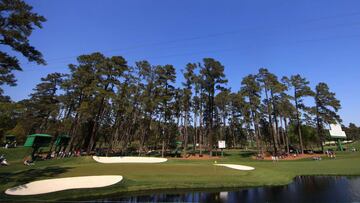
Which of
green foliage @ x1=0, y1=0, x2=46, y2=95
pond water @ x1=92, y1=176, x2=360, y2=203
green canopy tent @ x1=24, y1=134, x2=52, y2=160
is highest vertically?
green foliage @ x1=0, y1=0, x2=46, y2=95

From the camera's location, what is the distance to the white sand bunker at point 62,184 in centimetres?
1245

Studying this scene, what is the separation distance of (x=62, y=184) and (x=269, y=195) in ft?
42.7

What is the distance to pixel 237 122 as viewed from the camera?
68.6 m

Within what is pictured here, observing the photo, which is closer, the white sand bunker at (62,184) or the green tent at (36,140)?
the white sand bunker at (62,184)

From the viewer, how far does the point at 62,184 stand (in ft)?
45.4

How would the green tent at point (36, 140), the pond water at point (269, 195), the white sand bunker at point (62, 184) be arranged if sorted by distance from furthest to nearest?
the green tent at point (36, 140) < the white sand bunker at point (62, 184) < the pond water at point (269, 195)

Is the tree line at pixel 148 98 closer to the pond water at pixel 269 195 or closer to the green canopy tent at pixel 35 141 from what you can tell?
the green canopy tent at pixel 35 141

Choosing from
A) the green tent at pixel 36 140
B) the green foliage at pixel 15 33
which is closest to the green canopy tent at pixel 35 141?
the green tent at pixel 36 140

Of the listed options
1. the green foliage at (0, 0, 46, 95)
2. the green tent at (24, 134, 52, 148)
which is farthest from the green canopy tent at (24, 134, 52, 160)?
the green foliage at (0, 0, 46, 95)

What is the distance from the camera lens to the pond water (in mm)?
11875

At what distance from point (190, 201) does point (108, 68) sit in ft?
100

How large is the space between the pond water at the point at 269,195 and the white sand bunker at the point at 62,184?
2517 millimetres

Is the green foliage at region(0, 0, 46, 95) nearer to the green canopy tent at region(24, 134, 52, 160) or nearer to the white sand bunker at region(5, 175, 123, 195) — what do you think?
the white sand bunker at region(5, 175, 123, 195)

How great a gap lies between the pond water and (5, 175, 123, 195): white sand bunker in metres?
2.52
